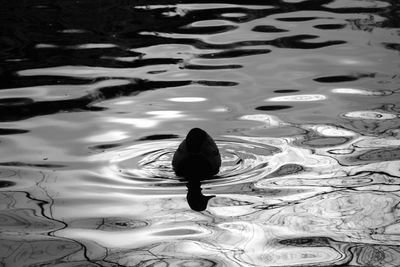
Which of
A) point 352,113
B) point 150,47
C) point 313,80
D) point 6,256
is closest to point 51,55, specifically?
point 150,47

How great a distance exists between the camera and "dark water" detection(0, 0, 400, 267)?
7137 millimetres

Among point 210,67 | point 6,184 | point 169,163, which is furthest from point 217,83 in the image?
point 6,184

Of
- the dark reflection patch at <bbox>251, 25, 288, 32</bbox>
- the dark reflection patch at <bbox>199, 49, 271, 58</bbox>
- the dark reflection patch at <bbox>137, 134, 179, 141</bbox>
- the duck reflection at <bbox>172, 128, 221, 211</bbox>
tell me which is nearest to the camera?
the duck reflection at <bbox>172, 128, 221, 211</bbox>

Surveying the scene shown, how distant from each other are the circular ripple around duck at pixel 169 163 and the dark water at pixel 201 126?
25mm

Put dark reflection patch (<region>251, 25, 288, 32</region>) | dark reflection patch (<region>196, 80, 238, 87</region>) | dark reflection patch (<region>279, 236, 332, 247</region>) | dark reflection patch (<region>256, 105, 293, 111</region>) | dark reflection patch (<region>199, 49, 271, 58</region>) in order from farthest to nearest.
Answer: dark reflection patch (<region>251, 25, 288, 32</region>)
dark reflection patch (<region>199, 49, 271, 58</region>)
dark reflection patch (<region>196, 80, 238, 87</region>)
dark reflection patch (<region>256, 105, 293, 111</region>)
dark reflection patch (<region>279, 236, 332, 247</region>)

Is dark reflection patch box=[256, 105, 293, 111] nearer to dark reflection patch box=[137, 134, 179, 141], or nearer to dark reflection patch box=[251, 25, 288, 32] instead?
dark reflection patch box=[137, 134, 179, 141]

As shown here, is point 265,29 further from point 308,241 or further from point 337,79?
point 308,241

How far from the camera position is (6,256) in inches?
271

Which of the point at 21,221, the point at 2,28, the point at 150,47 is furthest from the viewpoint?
the point at 2,28

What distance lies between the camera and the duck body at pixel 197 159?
8.67 meters

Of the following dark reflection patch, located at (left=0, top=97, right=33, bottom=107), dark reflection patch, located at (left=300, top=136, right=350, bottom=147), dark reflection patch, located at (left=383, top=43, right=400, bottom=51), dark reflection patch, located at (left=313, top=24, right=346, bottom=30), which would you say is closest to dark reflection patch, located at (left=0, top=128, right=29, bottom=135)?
dark reflection patch, located at (left=0, top=97, right=33, bottom=107)

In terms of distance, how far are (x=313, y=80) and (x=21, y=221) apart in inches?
224

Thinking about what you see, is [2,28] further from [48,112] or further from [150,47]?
[48,112]

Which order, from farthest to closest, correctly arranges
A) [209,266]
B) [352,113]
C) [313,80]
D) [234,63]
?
1. [234,63]
2. [313,80]
3. [352,113]
4. [209,266]
